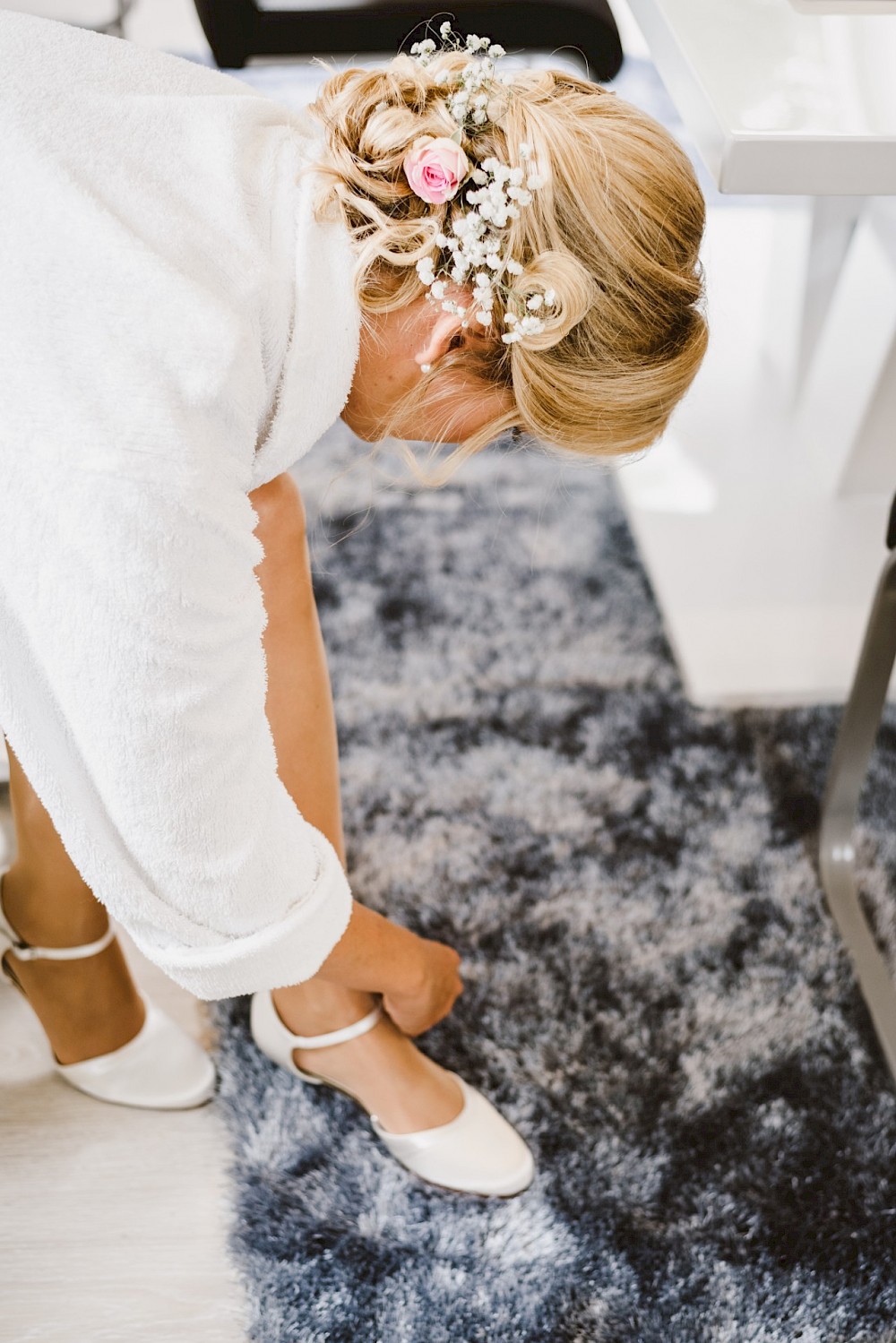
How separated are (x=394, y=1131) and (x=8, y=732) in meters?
0.45

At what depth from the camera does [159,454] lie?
51 cm

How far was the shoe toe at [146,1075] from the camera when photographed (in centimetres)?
89

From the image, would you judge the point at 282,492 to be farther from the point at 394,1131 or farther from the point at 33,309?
the point at 394,1131

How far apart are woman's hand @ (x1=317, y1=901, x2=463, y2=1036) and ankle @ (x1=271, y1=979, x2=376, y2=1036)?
0.7 inches

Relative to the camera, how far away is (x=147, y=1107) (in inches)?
35.3

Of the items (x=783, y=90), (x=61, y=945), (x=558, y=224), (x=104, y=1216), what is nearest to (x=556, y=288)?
(x=558, y=224)

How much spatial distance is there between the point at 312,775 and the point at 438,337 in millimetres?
349

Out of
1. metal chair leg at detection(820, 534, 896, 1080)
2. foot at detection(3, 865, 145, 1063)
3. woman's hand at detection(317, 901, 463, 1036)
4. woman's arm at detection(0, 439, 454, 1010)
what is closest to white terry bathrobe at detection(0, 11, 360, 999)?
woman's arm at detection(0, 439, 454, 1010)

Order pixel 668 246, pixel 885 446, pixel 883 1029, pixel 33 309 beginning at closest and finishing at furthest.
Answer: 1. pixel 33 309
2. pixel 668 246
3. pixel 883 1029
4. pixel 885 446

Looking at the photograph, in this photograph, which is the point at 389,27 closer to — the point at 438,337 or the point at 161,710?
the point at 438,337

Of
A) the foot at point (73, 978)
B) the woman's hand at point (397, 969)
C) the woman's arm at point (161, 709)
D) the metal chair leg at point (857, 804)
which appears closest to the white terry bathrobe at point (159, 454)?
the woman's arm at point (161, 709)

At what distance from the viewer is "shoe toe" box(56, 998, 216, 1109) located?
0.89 meters

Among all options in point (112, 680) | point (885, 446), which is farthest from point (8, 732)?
point (885, 446)

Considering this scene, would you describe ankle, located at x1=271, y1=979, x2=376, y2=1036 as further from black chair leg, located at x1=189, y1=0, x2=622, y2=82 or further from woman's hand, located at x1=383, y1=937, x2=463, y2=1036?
black chair leg, located at x1=189, y1=0, x2=622, y2=82
